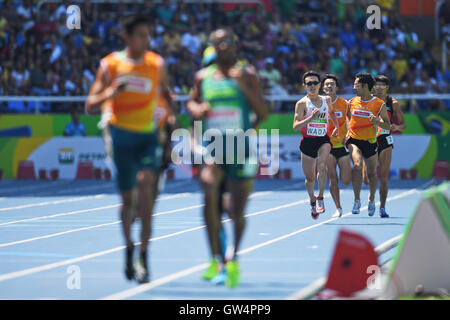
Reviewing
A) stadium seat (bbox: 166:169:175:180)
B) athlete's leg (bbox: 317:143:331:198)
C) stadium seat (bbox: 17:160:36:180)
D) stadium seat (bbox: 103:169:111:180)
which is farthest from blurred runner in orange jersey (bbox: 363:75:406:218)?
stadium seat (bbox: 17:160:36:180)

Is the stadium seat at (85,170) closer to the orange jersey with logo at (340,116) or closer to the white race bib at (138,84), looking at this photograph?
the orange jersey with logo at (340,116)

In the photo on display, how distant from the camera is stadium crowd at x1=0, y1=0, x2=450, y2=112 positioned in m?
29.3

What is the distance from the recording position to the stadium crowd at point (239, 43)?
29.3 metres

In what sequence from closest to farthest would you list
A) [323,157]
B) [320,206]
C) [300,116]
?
[300,116] < [323,157] < [320,206]

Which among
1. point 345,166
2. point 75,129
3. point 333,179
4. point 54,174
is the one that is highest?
point 345,166

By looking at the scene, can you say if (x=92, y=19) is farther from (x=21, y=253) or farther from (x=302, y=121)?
(x=21, y=253)

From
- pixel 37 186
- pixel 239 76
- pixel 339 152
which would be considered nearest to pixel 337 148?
pixel 339 152

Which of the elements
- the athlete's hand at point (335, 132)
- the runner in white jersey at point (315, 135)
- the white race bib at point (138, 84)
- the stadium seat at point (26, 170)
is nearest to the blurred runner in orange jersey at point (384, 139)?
the athlete's hand at point (335, 132)

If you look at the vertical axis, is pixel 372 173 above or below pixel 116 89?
below

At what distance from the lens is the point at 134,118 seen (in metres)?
9.82

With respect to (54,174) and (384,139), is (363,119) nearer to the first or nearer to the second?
(384,139)

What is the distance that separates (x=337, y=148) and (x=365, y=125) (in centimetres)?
65

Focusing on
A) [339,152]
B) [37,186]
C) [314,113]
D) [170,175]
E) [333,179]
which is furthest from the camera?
[170,175]
